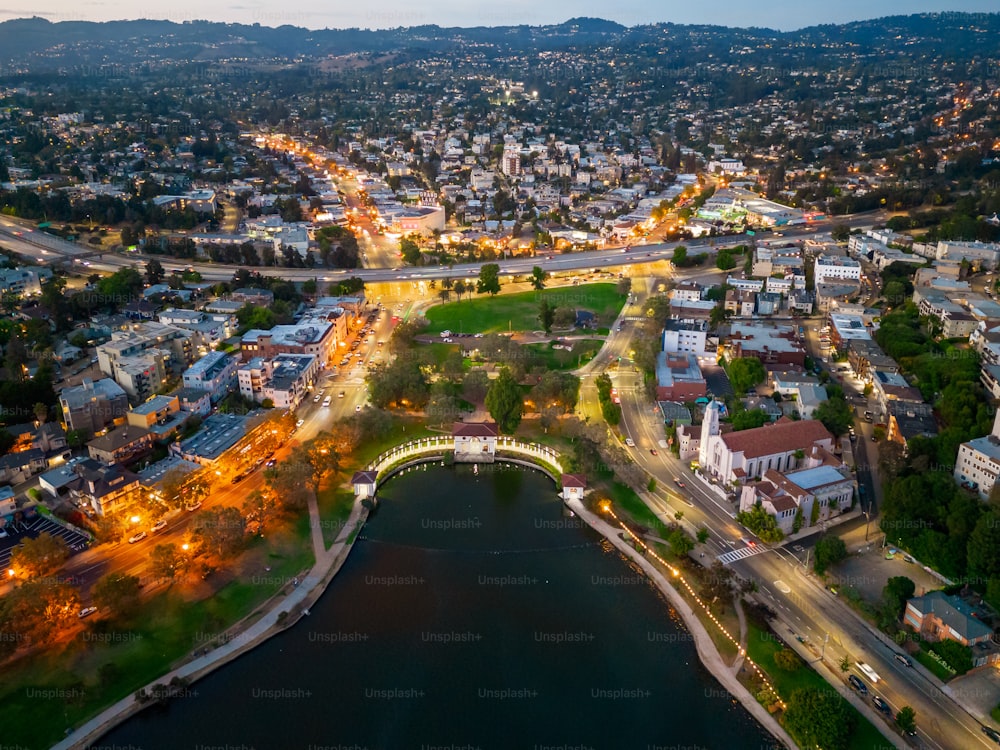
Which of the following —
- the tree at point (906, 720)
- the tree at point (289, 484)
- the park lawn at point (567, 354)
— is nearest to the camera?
the tree at point (906, 720)

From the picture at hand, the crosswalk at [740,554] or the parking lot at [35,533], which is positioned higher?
the parking lot at [35,533]

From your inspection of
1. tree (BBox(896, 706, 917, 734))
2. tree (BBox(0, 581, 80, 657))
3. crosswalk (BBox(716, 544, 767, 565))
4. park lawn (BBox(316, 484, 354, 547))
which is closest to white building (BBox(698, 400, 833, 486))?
crosswalk (BBox(716, 544, 767, 565))

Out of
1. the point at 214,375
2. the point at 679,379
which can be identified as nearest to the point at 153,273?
the point at 214,375

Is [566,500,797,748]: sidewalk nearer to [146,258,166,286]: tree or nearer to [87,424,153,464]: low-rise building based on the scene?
[87,424,153,464]: low-rise building

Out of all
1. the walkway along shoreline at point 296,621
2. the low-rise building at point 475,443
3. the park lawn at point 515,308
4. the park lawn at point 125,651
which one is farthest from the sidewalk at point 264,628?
the park lawn at point 515,308

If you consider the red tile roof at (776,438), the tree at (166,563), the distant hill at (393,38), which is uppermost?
the distant hill at (393,38)

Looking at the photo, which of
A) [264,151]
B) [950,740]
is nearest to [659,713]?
[950,740]

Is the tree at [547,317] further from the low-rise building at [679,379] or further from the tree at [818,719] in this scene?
the tree at [818,719]
